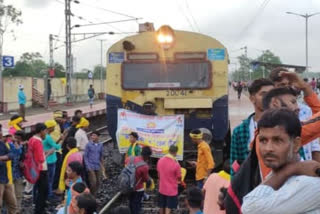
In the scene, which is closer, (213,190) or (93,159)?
(213,190)

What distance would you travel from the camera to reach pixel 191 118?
31.9 feet

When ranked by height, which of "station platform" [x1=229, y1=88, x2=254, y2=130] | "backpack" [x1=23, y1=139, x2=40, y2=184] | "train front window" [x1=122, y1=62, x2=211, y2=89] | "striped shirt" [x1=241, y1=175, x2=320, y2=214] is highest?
"train front window" [x1=122, y1=62, x2=211, y2=89]

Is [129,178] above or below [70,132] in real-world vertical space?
below

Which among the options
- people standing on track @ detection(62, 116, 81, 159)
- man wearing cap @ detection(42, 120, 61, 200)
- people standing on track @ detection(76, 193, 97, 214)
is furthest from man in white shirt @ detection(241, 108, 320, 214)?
people standing on track @ detection(62, 116, 81, 159)

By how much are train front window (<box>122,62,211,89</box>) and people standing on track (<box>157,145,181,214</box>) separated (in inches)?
120

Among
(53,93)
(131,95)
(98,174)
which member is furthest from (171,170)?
(53,93)

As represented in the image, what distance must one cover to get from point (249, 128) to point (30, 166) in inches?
194

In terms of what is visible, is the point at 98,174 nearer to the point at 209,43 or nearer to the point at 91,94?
the point at 209,43

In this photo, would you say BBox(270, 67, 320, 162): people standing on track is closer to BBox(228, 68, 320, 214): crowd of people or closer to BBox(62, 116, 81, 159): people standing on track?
BBox(228, 68, 320, 214): crowd of people

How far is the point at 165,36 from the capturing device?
383 inches

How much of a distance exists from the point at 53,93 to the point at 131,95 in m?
29.6

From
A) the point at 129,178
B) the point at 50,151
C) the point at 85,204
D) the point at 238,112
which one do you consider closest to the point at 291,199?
the point at 85,204

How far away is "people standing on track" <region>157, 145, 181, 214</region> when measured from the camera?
6.94 metres

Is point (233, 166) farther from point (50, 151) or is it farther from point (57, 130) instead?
point (57, 130)
